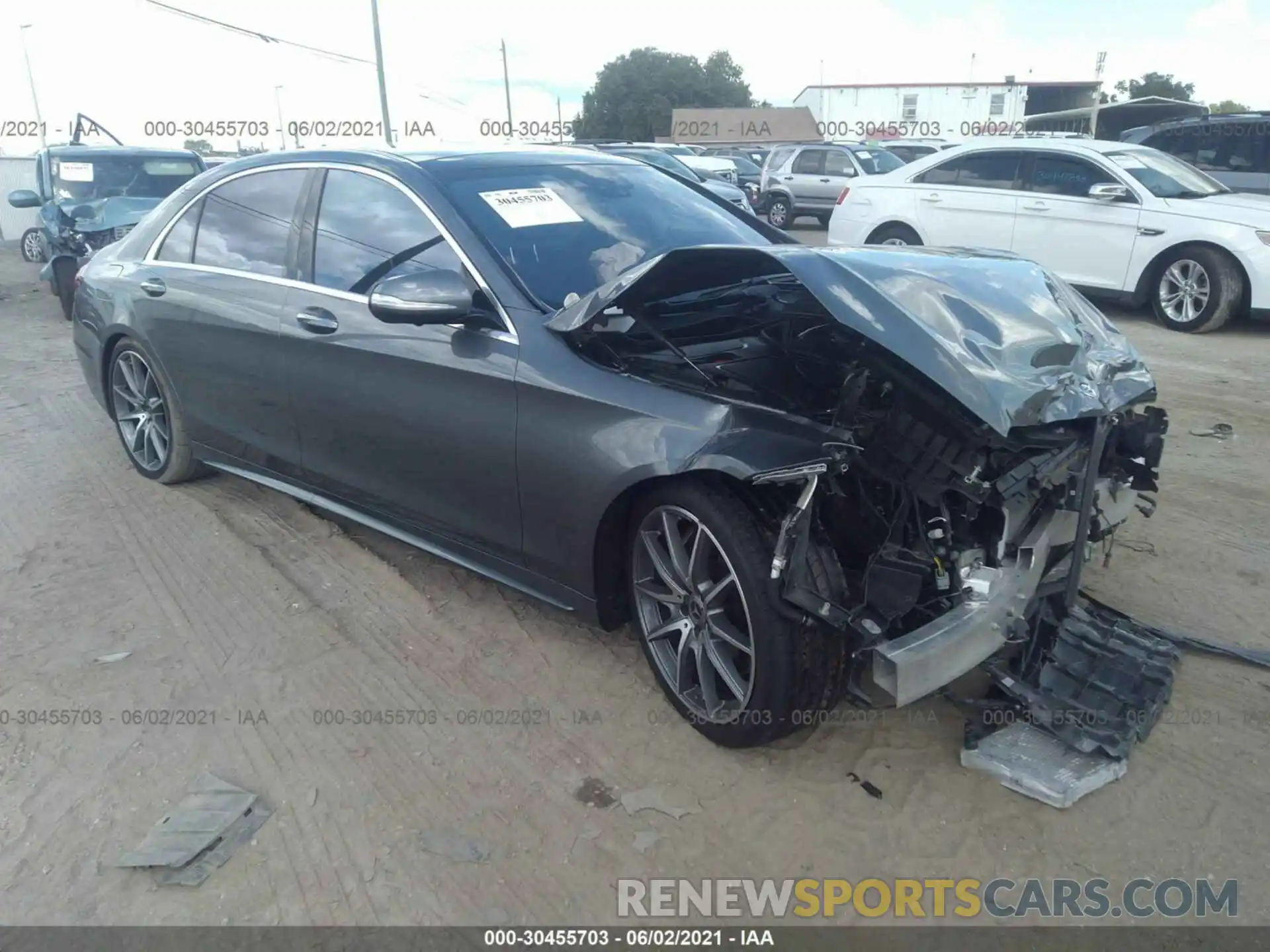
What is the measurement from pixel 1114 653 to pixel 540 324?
219 centimetres

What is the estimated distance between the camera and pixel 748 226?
14.4 feet

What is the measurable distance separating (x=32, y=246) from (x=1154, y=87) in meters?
64.7

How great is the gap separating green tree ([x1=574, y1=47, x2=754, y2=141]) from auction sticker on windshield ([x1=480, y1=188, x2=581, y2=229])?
63054 mm

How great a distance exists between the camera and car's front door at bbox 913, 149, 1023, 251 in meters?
9.73

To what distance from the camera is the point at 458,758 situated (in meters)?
3.04

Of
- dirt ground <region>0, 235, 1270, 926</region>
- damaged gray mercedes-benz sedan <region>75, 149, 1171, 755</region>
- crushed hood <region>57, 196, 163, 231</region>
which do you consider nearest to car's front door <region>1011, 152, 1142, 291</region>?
dirt ground <region>0, 235, 1270, 926</region>

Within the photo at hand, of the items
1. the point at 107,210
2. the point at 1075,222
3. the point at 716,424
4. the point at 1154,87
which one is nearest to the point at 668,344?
the point at 716,424

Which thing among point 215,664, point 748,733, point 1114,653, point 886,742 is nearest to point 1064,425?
point 1114,653

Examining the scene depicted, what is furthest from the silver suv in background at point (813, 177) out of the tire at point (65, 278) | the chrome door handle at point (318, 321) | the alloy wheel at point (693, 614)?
the alloy wheel at point (693, 614)

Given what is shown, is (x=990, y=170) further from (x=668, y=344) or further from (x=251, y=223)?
(x=668, y=344)

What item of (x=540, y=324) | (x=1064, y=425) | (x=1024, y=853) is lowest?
(x=1024, y=853)

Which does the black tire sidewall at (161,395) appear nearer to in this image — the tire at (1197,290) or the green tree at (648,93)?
the tire at (1197,290)

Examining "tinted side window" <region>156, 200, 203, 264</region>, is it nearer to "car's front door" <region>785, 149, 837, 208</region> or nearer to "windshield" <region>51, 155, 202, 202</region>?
"windshield" <region>51, 155, 202, 202</region>

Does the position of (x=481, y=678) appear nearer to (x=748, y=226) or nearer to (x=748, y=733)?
(x=748, y=733)
